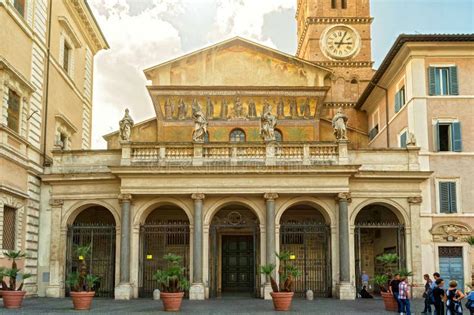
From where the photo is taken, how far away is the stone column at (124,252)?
25.8 m

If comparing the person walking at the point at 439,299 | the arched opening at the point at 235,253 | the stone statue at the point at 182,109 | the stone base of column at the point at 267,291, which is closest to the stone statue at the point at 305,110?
the stone statue at the point at 182,109

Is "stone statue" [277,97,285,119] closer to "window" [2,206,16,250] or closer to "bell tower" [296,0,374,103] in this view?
"bell tower" [296,0,374,103]

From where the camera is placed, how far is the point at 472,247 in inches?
1058

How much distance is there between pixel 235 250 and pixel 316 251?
4105 mm

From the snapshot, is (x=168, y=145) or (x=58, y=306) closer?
(x=58, y=306)

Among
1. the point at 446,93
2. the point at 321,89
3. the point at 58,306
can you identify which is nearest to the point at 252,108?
the point at 321,89

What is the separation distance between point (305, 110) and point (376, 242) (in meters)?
7.93

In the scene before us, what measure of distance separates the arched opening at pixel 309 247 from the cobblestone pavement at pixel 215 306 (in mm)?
2962

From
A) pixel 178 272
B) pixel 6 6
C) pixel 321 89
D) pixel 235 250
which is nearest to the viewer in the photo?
pixel 178 272

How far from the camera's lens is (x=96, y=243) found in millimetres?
29609

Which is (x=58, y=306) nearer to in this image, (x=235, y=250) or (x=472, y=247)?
(x=235, y=250)

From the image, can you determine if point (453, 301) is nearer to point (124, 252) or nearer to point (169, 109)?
point (124, 252)

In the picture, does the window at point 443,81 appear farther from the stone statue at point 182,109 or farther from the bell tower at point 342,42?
the bell tower at point 342,42

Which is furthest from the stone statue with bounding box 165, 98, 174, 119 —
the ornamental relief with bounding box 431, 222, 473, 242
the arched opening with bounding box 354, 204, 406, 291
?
the ornamental relief with bounding box 431, 222, 473, 242
